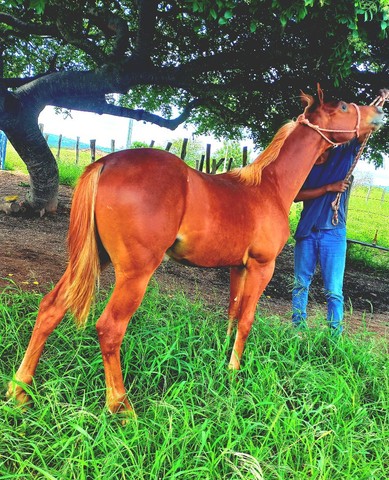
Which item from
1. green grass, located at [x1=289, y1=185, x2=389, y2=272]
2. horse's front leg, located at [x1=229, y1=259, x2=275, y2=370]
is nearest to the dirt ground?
green grass, located at [x1=289, y1=185, x2=389, y2=272]

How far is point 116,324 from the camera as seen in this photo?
94.0 inches

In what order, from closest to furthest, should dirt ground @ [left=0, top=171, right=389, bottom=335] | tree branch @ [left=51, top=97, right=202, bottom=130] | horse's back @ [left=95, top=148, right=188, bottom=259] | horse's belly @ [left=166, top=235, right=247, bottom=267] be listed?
horse's back @ [left=95, top=148, right=188, bottom=259], horse's belly @ [left=166, top=235, right=247, bottom=267], dirt ground @ [left=0, top=171, right=389, bottom=335], tree branch @ [left=51, top=97, right=202, bottom=130]

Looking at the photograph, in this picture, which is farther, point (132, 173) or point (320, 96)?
point (320, 96)

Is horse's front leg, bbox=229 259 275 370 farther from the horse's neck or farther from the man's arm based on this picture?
the man's arm

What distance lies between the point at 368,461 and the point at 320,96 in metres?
2.67

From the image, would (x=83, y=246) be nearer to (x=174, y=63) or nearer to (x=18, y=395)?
(x=18, y=395)

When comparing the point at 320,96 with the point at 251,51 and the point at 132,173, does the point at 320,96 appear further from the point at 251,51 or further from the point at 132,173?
the point at 251,51

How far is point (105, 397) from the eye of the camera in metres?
2.60

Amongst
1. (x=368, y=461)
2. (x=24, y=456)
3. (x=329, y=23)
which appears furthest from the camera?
(x=329, y=23)

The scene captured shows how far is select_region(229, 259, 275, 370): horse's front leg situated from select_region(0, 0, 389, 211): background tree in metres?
2.53

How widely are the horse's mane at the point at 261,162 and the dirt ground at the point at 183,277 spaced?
1.80m

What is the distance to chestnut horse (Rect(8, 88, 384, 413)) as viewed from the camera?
236 centimetres

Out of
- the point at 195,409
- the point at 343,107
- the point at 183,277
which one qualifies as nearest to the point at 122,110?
the point at 183,277

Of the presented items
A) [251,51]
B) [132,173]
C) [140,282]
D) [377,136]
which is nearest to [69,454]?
[140,282]
